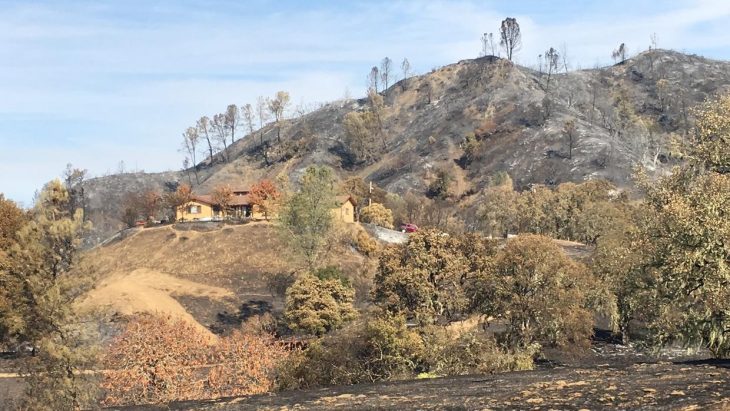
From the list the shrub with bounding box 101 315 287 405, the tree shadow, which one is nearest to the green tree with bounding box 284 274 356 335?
the tree shadow

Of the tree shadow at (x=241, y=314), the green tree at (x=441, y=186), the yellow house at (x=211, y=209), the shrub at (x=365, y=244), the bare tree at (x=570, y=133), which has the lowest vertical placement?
the tree shadow at (x=241, y=314)

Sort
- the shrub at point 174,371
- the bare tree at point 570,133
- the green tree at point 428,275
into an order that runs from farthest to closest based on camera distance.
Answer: the bare tree at point 570,133, the green tree at point 428,275, the shrub at point 174,371

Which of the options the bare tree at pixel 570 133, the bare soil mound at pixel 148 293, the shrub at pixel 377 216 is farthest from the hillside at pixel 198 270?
the bare tree at pixel 570 133

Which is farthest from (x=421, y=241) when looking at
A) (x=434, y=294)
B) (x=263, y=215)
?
(x=263, y=215)

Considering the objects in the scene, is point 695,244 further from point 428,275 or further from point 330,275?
point 330,275

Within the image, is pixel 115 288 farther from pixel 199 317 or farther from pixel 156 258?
pixel 156 258

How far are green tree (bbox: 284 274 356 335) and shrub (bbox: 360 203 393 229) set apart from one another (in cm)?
5331

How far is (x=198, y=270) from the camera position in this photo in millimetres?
87750

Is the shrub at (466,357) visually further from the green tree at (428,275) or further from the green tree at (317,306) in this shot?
the green tree at (317,306)

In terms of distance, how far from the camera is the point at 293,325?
2266 inches

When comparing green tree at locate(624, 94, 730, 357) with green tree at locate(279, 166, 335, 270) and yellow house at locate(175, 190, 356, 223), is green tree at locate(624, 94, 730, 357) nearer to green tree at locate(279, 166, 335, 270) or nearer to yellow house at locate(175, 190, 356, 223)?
green tree at locate(279, 166, 335, 270)

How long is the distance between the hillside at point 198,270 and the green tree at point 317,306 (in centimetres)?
1260

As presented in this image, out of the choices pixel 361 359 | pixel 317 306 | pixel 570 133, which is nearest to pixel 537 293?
pixel 361 359

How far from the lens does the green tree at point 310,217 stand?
74.4 meters
